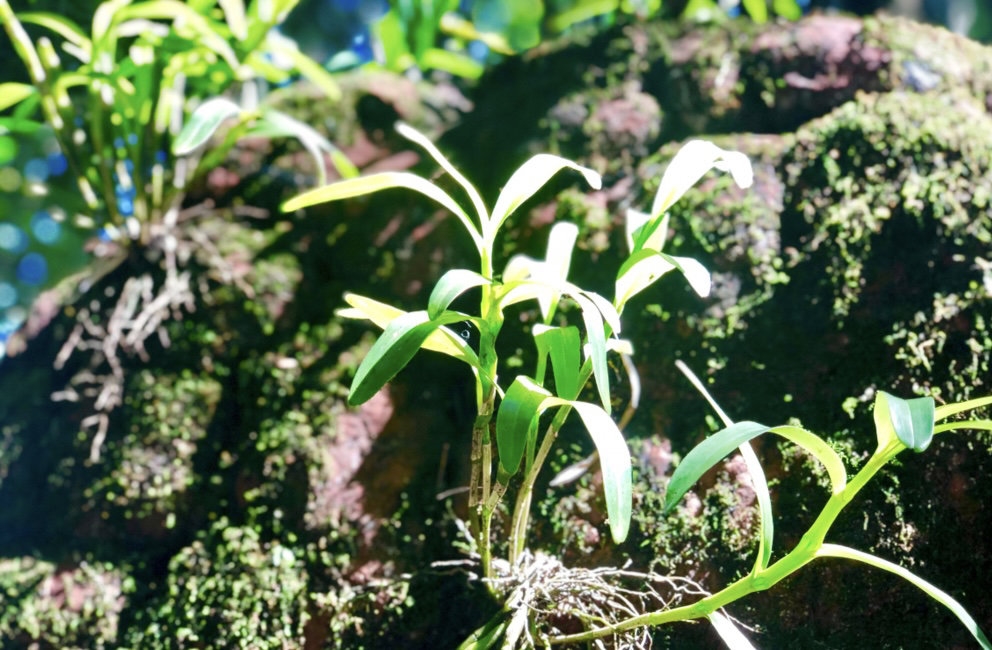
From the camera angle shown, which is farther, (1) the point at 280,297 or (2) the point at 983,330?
(1) the point at 280,297

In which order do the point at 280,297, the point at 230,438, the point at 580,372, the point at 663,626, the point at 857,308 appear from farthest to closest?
the point at 280,297, the point at 230,438, the point at 857,308, the point at 663,626, the point at 580,372

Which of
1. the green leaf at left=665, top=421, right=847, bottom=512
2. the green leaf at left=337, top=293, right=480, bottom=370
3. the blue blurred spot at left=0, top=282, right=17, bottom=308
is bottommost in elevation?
the blue blurred spot at left=0, top=282, right=17, bottom=308

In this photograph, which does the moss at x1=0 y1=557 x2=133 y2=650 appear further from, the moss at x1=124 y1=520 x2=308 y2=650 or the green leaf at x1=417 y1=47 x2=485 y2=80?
the green leaf at x1=417 y1=47 x2=485 y2=80

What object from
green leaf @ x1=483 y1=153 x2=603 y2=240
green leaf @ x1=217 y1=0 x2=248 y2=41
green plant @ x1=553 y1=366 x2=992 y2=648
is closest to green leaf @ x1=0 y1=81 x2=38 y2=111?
green leaf @ x1=217 y1=0 x2=248 y2=41

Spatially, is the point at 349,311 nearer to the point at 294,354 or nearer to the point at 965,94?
the point at 294,354

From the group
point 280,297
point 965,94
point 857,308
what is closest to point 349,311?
point 280,297

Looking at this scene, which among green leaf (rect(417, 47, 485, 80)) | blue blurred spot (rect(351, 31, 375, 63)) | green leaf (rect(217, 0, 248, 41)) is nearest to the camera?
green leaf (rect(217, 0, 248, 41))
